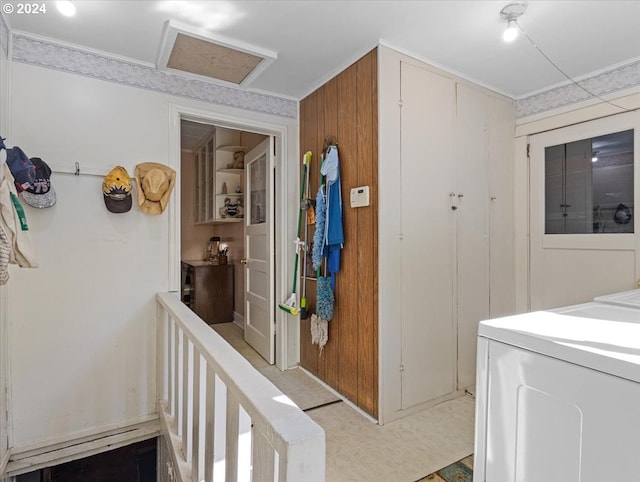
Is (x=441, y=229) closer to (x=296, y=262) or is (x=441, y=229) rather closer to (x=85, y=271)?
(x=296, y=262)

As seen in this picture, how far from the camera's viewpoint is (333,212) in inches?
94.9

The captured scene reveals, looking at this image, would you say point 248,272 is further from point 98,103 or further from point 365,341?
point 98,103

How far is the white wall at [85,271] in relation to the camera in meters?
1.97

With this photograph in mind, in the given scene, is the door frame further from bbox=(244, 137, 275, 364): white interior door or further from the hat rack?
the hat rack

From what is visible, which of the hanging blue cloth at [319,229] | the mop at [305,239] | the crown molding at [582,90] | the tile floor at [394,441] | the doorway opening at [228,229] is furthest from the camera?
the doorway opening at [228,229]

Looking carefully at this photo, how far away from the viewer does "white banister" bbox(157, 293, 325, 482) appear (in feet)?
2.27

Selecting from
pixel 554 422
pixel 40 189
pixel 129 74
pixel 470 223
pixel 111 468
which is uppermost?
pixel 129 74

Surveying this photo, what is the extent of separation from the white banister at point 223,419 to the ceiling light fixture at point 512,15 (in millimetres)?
2066

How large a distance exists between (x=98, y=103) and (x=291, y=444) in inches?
94.1

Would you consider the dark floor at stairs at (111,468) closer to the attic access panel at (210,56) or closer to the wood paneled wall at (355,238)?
the wood paneled wall at (355,238)

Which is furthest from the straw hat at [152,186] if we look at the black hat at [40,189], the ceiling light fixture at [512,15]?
the ceiling light fixture at [512,15]

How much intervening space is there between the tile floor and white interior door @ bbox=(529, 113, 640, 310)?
1.20 m

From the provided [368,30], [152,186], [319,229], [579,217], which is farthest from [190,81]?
[579,217]

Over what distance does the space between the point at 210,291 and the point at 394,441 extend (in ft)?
10.1
